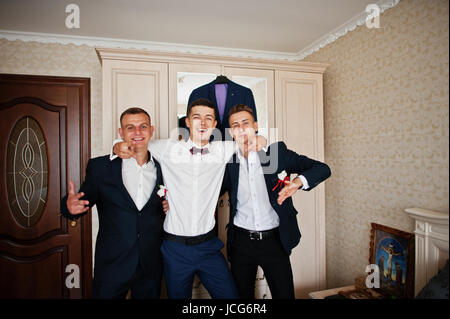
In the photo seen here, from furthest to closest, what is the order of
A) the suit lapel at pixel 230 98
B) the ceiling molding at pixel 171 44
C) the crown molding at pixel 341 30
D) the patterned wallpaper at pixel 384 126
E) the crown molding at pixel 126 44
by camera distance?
the crown molding at pixel 126 44 → the ceiling molding at pixel 171 44 → the suit lapel at pixel 230 98 → the crown molding at pixel 341 30 → the patterned wallpaper at pixel 384 126

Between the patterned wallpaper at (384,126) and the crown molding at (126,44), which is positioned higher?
the crown molding at (126,44)

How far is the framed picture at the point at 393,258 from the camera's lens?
1.71m

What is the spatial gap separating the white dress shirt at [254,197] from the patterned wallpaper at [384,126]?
832 mm

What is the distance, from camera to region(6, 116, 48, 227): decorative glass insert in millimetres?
2371

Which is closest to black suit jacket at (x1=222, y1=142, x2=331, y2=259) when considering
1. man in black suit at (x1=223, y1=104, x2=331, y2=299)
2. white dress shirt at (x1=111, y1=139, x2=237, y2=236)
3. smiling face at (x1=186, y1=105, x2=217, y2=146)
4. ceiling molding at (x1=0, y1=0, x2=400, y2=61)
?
man in black suit at (x1=223, y1=104, x2=331, y2=299)

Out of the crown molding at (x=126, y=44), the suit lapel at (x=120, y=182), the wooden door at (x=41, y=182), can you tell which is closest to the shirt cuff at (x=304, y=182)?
the suit lapel at (x=120, y=182)

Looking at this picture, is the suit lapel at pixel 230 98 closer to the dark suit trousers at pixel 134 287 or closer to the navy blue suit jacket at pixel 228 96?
the navy blue suit jacket at pixel 228 96

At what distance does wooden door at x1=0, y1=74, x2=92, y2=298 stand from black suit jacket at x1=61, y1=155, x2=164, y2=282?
1.21 m

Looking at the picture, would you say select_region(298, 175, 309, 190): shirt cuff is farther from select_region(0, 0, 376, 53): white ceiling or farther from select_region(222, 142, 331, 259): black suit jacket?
select_region(0, 0, 376, 53): white ceiling

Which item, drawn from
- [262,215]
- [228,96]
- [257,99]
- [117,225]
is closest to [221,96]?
[228,96]

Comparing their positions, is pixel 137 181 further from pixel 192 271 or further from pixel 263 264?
pixel 263 264

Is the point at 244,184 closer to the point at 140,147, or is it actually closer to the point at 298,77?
the point at 140,147

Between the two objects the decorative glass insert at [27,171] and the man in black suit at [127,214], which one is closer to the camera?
the man in black suit at [127,214]

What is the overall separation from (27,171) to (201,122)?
1.97 metres
